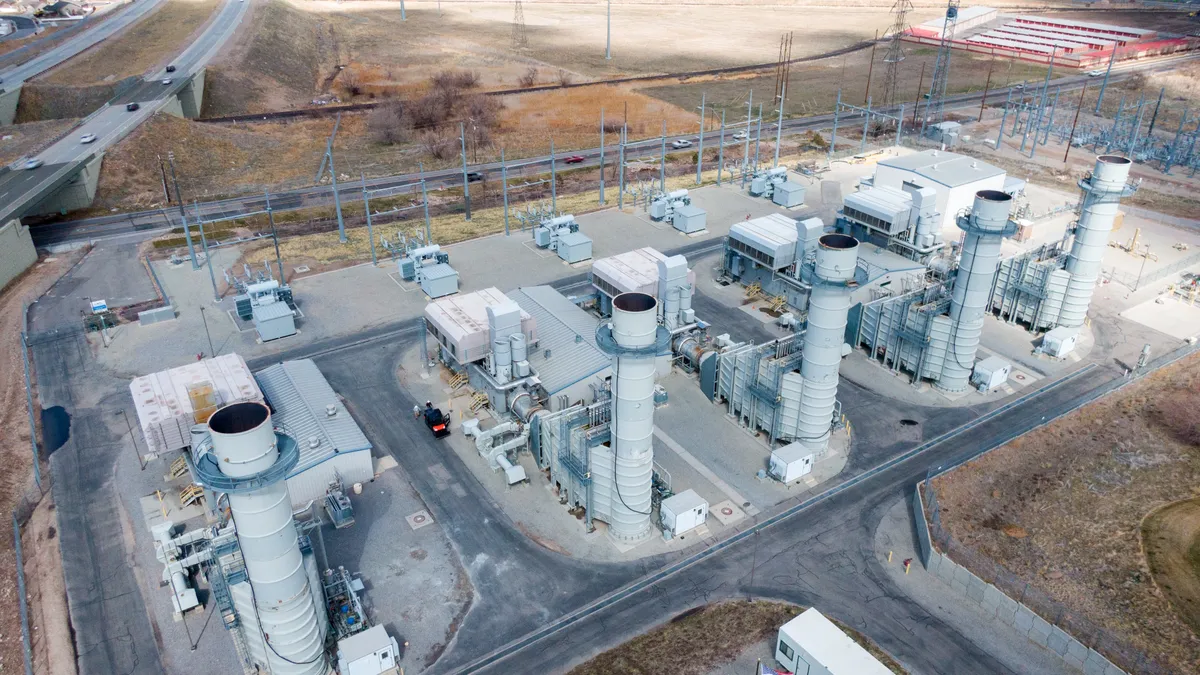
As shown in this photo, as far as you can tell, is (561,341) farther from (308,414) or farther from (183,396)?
(183,396)

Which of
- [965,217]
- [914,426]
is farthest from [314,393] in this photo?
[965,217]

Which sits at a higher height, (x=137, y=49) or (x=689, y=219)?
(x=137, y=49)

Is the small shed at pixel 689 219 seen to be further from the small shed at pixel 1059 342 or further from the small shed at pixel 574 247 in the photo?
the small shed at pixel 1059 342

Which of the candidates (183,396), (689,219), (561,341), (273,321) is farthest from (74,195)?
(689,219)

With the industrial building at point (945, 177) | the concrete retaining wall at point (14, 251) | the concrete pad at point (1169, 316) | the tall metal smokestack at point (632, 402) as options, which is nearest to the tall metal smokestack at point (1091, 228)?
the concrete pad at point (1169, 316)

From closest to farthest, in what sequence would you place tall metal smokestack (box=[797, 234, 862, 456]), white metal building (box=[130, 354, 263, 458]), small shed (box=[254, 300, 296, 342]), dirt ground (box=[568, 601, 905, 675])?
dirt ground (box=[568, 601, 905, 675]), tall metal smokestack (box=[797, 234, 862, 456]), white metal building (box=[130, 354, 263, 458]), small shed (box=[254, 300, 296, 342])

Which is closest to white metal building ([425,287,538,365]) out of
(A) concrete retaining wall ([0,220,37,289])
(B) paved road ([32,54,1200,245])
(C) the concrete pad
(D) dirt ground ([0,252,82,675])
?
(D) dirt ground ([0,252,82,675])

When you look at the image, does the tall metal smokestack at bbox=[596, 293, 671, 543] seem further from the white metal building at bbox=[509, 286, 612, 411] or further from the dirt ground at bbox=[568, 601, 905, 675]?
the white metal building at bbox=[509, 286, 612, 411]
